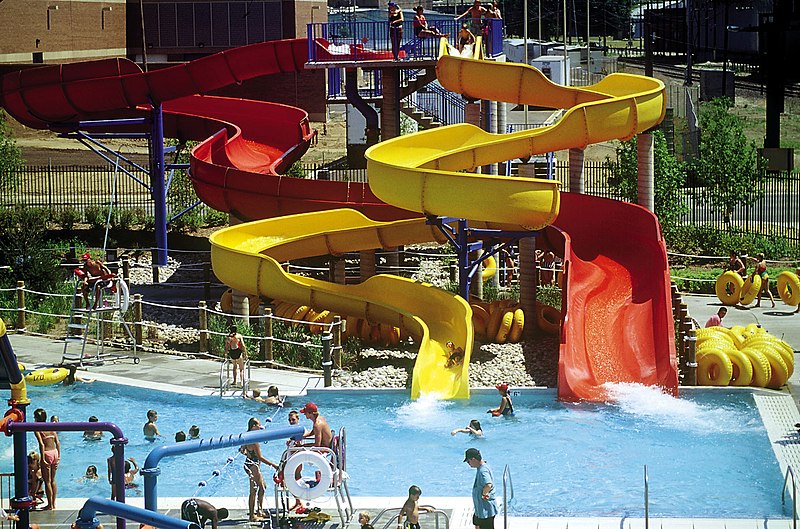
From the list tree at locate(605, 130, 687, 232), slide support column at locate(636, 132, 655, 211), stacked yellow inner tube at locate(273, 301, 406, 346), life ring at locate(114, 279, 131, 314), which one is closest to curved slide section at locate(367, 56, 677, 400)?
slide support column at locate(636, 132, 655, 211)

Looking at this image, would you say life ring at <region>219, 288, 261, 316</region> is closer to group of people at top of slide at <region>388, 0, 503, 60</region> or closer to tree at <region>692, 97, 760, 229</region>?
group of people at top of slide at <region>388, 0, 503, 60</region>

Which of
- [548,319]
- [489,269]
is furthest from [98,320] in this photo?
[489,269]

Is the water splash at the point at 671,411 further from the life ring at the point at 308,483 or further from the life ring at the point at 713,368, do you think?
the life ring at the point at 308,483

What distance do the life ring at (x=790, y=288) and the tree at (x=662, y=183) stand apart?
19.5 feet

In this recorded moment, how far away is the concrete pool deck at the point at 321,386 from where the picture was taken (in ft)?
53.2

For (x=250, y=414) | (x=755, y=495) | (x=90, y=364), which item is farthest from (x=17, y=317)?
(x=755, y=495)

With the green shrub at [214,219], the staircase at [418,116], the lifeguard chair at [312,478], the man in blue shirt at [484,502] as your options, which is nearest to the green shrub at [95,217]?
the green shrub at [214,219]

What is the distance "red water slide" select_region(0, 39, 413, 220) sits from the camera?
30359 millimetres

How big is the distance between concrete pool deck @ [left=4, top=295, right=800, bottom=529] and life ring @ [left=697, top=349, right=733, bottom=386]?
2.54 feet

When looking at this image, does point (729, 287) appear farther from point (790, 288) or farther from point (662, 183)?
point (662, 183)

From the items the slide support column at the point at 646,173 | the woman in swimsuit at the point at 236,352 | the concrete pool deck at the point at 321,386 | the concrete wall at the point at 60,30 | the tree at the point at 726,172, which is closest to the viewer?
the concrete pool deck at the point at 321,386

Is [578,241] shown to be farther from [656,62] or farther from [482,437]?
[656,62]

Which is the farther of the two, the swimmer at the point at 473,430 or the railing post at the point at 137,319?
the railing post at the point at 137,319

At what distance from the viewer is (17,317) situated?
88.5ft
